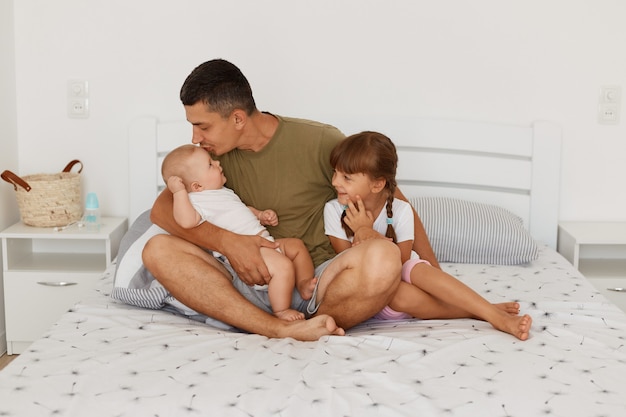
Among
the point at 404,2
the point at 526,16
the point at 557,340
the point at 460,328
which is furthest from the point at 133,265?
the point at 526,16

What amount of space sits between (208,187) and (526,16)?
5.04 ft

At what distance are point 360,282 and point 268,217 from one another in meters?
0.44

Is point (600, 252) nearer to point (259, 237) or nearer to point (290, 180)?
point (290, 180)

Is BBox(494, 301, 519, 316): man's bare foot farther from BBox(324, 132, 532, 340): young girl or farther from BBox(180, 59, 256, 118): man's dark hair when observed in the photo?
BBox(180, 59, 256, 118): man's dark hair

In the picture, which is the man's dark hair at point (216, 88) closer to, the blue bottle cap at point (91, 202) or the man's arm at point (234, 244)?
the man's arm at point (234, 244)

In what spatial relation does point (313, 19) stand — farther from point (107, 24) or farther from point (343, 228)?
point (343, 228)

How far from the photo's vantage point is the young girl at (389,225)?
2.25 meters

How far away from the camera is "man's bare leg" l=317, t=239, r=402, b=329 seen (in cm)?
210

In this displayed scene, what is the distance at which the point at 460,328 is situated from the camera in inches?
86.4

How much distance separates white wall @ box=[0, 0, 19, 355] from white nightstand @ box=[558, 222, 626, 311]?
6.96 ft

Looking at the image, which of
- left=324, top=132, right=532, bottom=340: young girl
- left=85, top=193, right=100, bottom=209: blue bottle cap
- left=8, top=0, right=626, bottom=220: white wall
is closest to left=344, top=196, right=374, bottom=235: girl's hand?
left=324, top=132, right=532, bottom=340: young girl

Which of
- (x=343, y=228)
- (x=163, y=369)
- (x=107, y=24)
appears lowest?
(x=163, y=369)

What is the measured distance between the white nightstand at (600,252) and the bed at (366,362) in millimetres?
238

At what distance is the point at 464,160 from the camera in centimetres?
325
